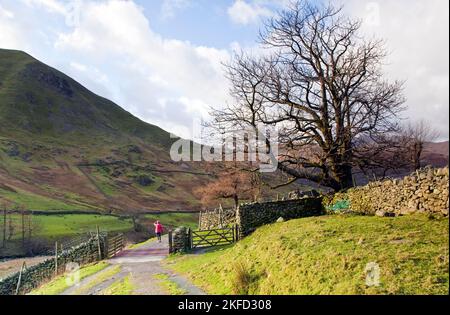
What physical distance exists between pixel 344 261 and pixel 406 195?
806 centimetres

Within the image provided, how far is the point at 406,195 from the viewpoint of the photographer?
1933cm

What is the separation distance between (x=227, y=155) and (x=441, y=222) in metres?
17.4

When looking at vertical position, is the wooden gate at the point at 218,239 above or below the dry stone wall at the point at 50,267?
above

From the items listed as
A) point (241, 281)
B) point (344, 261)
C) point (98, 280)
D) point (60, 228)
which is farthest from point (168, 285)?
point (60, 228)

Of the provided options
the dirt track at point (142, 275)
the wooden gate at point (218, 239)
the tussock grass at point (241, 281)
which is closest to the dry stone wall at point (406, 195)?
the tussock grass at point (241, 281)

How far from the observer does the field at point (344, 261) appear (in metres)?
11.2

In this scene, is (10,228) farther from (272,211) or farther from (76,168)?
(76,168)

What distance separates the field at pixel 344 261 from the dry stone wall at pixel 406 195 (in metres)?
0.85

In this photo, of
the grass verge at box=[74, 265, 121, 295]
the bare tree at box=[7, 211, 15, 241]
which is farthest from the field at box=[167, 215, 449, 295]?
the bare tree at box=[7, 211, 15, 241]

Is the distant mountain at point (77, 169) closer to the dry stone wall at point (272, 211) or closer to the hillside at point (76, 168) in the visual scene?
the hillside at point (76, 168)

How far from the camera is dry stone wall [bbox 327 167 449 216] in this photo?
54.2 feet

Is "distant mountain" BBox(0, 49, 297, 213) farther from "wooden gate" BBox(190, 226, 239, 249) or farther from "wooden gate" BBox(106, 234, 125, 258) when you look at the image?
"wooden gate" BBox(190, 226, 239, 249)

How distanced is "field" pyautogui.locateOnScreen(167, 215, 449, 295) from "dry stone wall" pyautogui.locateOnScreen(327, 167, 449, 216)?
85cm

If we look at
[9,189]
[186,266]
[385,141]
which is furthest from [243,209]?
[9,189]
